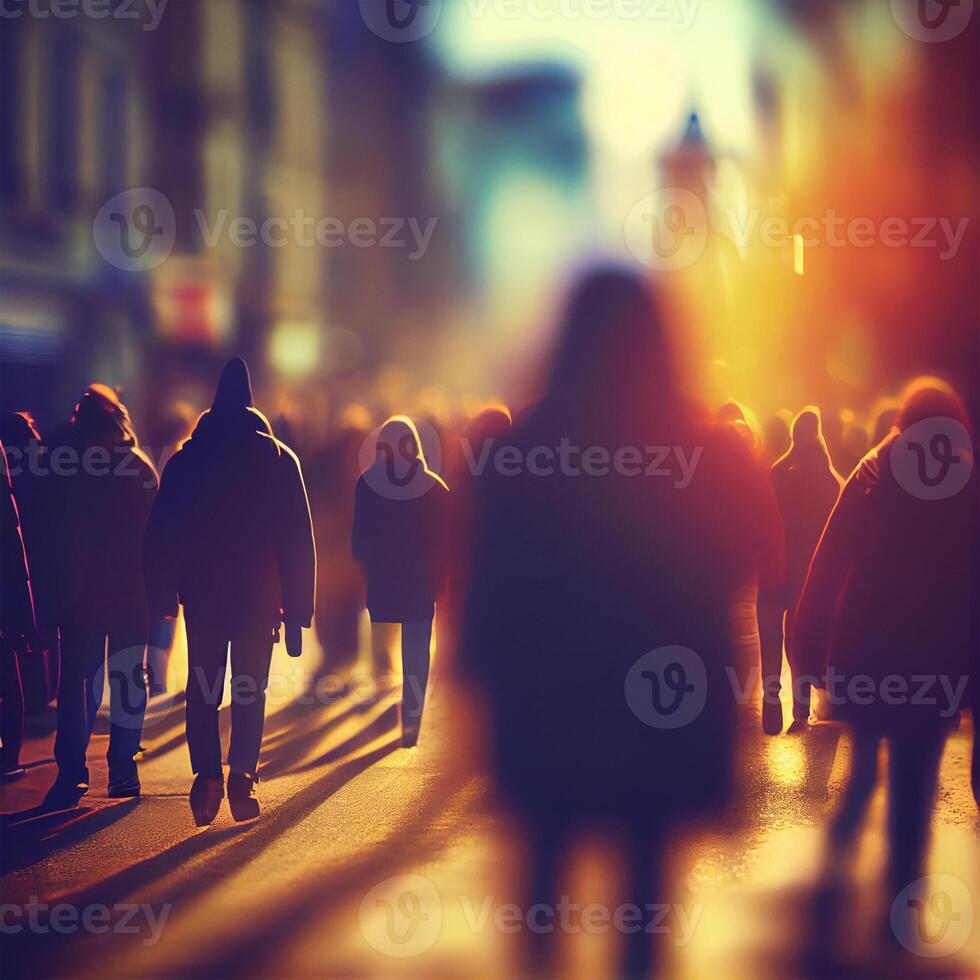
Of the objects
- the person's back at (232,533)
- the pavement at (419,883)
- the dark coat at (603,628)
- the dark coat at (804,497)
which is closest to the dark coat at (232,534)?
the person's back at (232,533)

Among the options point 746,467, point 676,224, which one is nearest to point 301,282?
point 676,224

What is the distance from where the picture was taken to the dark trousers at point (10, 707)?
→ 7.89 metres

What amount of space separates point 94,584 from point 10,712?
1.07 m

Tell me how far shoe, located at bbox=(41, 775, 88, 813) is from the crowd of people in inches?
0.6

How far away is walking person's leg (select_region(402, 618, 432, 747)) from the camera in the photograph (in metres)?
9.00

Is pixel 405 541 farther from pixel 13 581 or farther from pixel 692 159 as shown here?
pixel 692 159

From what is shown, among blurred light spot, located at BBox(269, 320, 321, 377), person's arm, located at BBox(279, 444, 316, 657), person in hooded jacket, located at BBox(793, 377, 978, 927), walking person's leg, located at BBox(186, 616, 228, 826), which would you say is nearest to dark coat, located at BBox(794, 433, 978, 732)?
person in hooded jacket, located at BBox(793, 377, 978, 927)

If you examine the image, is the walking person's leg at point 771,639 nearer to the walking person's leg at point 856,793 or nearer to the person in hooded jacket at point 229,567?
the walking person's leg at point 856,793

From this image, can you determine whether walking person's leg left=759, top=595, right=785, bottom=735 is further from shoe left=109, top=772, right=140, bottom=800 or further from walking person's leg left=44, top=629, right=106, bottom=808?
walking person's leg left=44, top=629, right=106, bottom=808

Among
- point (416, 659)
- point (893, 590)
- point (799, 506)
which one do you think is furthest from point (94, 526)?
point (799, 506)

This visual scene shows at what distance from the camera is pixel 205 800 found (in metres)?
6.89

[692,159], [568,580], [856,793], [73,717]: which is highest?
[692,159]

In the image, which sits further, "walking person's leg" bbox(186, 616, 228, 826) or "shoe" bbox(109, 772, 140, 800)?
"shoe" bbox(109, 772, 140, 800)

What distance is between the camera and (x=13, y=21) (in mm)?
23312
